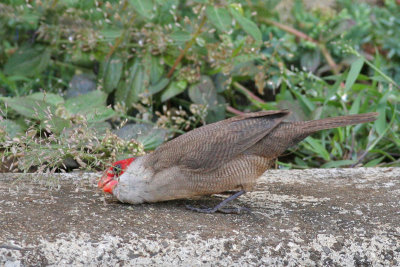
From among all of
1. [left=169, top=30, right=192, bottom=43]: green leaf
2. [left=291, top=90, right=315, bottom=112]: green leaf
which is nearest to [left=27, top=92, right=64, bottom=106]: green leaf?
[left=169, top=30, right=192, bottom=43]: green leaf

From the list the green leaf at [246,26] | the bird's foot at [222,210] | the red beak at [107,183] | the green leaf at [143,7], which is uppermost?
the green leaf at [143,7]

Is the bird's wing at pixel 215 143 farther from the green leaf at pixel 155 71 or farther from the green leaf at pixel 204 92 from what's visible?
the green leaf at pixel 155 71

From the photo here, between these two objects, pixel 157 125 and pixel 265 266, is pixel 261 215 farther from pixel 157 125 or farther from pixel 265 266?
pixel 157 125

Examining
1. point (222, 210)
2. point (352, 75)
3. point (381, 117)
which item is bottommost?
point (222, 210)

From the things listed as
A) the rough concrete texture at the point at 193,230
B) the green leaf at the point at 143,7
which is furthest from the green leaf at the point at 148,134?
the rough concrete texture at the point at 193,230

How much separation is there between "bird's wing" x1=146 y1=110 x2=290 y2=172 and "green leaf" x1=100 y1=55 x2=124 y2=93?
1.62 meters

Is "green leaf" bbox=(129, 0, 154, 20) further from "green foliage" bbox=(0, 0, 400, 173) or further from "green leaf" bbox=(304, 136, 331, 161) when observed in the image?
"green leaf" bbox=(304, 136, 331, 161)

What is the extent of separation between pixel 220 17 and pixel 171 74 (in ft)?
2.35

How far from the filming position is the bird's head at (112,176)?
113 inches

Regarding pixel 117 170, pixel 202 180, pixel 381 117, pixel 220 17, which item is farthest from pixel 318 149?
pixel 117 170

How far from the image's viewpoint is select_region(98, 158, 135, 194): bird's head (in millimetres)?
2859

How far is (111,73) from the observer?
4492mm

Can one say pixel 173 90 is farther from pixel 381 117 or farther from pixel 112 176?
pixel 112 176

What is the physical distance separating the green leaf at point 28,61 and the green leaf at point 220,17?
149cm
